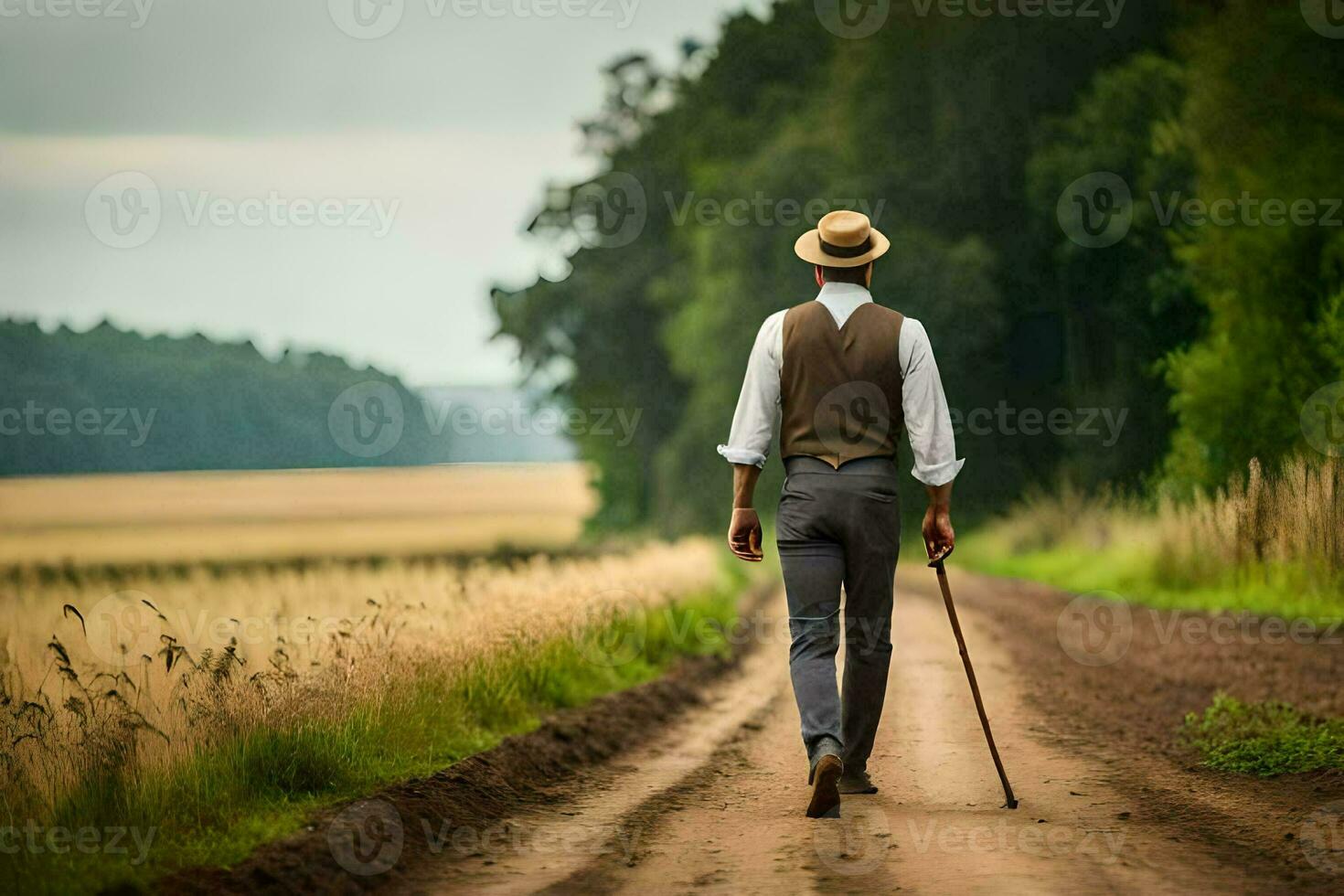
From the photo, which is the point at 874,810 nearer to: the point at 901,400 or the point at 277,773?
the point at 901,400

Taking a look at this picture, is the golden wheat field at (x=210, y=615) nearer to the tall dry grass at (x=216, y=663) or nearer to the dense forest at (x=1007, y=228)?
the tall dry grass at (x=216, y=663)

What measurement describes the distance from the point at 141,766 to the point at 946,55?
3395cm

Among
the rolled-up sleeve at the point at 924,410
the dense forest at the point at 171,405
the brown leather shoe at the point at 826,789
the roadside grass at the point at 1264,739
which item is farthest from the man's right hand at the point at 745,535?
the dense forest at the point at 171,405

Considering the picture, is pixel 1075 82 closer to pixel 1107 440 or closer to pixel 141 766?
pixel 1107 440

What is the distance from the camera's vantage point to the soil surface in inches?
227

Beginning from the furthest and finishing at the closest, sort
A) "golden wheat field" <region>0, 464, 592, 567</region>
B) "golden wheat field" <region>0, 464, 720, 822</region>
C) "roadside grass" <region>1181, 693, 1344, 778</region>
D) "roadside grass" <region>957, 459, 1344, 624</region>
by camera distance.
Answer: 1. "golden wheat field" <region>0, 464, 592, 567</region>
2. "roadside grass" <region>957, 459, 1344, 624</region>
3. "roadside grass" <region>1181, 693, 1344, 778</region>
4. "golden wheat field" <region>0, 464, 720, 822</region>

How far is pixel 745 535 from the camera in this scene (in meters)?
7.26

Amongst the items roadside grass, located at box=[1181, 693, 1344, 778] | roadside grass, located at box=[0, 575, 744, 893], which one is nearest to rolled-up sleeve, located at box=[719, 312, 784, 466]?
roadside grass, located at box=[0, 575, 744, 893]

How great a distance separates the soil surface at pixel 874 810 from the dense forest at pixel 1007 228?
499 centimetres

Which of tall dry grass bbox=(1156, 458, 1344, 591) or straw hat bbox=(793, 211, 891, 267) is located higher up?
straw hat bbox=(793, 211, 891, 267)

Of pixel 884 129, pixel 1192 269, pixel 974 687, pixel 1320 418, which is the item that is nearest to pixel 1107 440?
pixel 1192 269

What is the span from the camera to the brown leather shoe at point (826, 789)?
6.79 m

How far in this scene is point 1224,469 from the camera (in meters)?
17.9

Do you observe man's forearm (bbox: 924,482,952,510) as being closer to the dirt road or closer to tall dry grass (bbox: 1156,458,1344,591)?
the dirt road
